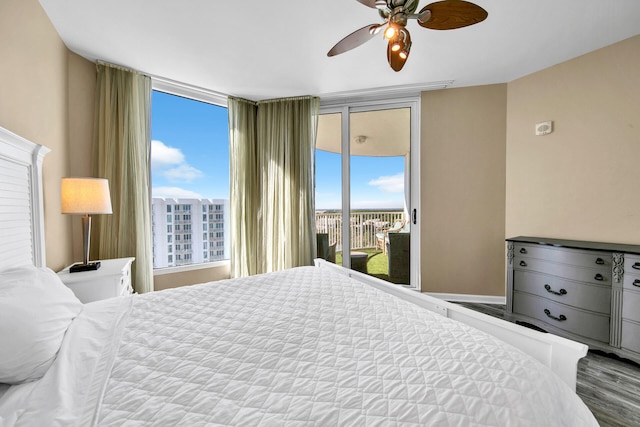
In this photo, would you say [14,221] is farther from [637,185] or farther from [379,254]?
[637,185]

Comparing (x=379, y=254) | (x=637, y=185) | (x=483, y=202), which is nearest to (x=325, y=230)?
(x=379, y=254)

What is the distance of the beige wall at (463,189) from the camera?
303 centimetres

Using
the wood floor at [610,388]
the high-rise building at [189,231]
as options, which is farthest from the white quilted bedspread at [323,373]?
the high-rise building at [189,231]

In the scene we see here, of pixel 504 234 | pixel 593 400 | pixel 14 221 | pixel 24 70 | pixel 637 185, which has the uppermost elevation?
pixel 24 70

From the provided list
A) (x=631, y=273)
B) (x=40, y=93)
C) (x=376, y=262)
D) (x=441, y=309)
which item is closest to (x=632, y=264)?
(x=631, y=273)

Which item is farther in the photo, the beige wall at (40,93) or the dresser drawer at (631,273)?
the dresser drawer at (631,273)

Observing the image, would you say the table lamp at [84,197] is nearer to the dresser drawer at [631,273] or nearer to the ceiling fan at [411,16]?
the ceiling fan at [411,16]

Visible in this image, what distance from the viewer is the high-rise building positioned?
3090mm

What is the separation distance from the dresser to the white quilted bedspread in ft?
5.96

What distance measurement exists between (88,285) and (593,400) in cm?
338

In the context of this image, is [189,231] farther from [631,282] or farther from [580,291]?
[631,282]

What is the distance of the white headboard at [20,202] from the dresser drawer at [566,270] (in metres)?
3.75

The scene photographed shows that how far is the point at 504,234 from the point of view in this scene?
119 inches

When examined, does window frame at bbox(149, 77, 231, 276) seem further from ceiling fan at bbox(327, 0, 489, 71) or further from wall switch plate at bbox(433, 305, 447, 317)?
wall switch plate at bbox(433, 305, 447, 317)
